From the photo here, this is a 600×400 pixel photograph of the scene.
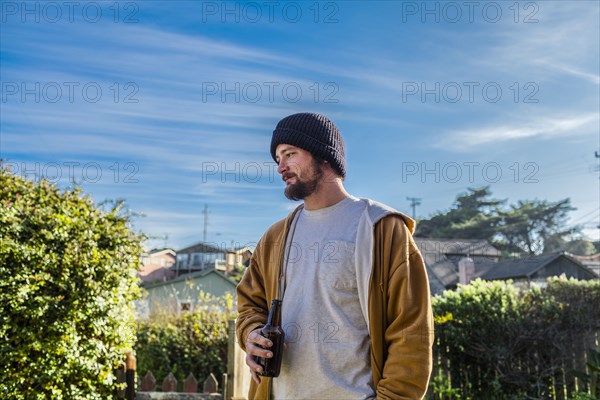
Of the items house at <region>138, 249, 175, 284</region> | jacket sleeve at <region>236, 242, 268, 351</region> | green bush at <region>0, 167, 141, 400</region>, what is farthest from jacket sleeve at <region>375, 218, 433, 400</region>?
house at <region>138, 249, 175, 284</region>

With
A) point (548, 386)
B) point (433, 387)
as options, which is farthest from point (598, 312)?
point (433, 387)

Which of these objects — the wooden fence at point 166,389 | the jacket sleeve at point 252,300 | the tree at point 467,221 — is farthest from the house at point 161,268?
the jacket sleeve at point 252,300

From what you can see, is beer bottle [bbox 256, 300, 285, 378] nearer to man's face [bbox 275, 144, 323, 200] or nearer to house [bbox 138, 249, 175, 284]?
man's face [bbox 275, 144, 323, 200]

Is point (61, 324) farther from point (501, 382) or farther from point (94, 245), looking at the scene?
point (501, 382)

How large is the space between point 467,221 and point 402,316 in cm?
4591

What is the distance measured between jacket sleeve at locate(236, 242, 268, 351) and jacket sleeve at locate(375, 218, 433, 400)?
0.69 metres

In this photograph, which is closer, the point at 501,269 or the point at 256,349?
the point at 256,349

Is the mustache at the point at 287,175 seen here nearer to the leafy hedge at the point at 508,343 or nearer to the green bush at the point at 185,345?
the green bush at the point at 185,345

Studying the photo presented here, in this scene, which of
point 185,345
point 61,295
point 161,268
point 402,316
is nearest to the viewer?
point 402,316

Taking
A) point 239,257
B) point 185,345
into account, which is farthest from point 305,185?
point 239,257

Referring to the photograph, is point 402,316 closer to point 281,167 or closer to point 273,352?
point 273,352

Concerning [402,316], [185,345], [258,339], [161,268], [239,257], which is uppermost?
[161,268]

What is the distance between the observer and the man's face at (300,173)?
2.65m

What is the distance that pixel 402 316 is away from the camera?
7.45ft
